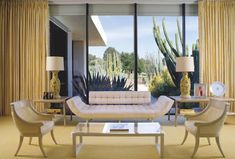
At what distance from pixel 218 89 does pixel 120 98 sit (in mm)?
2271

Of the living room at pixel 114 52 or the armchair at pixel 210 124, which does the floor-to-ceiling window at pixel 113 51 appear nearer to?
the living room at pixel 114 52

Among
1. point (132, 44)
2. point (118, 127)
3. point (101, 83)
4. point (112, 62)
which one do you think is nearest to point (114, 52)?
point (112, 62)

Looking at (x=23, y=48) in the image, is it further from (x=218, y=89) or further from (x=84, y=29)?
(x=218, y=89)

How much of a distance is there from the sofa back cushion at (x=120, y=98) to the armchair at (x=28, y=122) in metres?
1.92

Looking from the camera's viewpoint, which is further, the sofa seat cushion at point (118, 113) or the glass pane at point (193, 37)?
the glass pane at point (193, 37)

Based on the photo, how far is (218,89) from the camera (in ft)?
23.2

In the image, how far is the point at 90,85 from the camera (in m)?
8.10

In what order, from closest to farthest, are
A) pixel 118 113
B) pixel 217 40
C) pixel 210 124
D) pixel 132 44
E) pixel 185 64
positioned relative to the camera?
pixel 210 124
pixel 118 113
pixel 185 64
pixel 217 40
pixel 132 44

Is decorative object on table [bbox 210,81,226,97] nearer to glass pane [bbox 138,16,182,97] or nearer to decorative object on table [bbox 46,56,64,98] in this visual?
glass pane [bbox 138,16,182,97]

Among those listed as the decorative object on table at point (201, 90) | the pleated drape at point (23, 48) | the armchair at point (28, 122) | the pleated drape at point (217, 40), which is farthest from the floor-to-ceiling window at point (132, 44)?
the armchair at point (28, 122)

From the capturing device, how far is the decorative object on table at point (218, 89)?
7055mm

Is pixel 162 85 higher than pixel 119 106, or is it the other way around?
pixel 162 85

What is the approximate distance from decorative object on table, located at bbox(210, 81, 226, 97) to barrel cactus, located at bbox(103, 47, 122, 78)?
242 centimetres

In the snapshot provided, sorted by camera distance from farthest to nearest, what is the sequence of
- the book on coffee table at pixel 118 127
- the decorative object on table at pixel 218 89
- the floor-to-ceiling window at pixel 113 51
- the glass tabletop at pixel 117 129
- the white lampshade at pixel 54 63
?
the floor-to-ceiling window at pixel 113 51 < the decorative object on table at pixel 218 89 < the white lampshade at pixel 54 63 < the book on coffee table at pixel 118 127 < the glass tabletop at pixel 117 129
